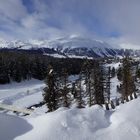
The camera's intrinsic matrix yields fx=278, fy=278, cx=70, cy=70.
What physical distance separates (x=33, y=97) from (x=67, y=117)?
7819cm

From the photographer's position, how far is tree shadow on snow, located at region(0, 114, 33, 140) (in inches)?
368

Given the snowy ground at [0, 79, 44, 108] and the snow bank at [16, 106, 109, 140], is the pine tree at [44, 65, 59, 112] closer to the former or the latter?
the snow bank at [16, 106, 109, 140]

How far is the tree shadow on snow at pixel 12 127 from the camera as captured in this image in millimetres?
9335

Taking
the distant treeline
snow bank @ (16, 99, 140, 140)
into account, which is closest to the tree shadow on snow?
snow bank @ (16, 99, 140, 140)

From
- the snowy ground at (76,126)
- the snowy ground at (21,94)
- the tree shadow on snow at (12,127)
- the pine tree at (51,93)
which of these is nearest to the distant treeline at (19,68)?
the snowy ground at (21,94)

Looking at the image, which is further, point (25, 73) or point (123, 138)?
point (25, 73)

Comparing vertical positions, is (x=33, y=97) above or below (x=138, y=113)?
below

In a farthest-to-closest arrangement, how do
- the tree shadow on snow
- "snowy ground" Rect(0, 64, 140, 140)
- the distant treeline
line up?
the distant treeline, the tree shadow on snow, "snowy ground" Rect(0, 64, 140, 140)

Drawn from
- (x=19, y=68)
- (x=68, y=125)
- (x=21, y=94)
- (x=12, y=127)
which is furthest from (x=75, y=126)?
(x=19, y=68)

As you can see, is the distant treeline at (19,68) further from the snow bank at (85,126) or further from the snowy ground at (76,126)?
the snow bank at (85,126)

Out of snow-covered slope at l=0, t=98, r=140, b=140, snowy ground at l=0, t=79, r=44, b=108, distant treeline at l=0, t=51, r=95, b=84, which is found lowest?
snowy ground at l=0, t=79, r=44, b=108

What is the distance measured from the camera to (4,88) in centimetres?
10400

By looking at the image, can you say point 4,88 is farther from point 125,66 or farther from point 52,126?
point 52,126

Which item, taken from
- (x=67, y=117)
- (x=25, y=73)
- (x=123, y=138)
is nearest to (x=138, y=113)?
(x=123, y=138)
